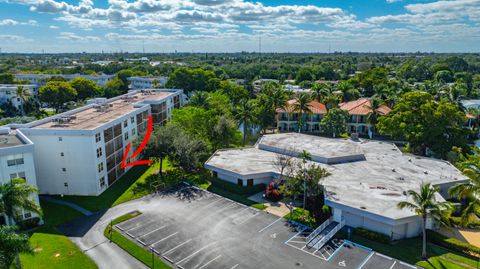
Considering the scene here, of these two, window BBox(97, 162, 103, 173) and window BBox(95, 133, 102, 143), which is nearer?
window BBox(95, 133, 102, 143)

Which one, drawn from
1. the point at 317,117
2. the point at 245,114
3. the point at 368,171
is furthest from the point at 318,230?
the point at 317,117

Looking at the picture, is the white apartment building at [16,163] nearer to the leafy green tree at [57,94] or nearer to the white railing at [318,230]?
the white railing at [318,230]

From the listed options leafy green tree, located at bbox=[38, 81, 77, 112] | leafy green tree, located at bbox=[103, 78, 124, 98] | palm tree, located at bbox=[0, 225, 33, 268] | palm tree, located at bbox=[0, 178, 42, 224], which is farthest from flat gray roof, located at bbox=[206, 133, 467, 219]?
leafy green tree, located at bbox=[103, 78, 124, 98]

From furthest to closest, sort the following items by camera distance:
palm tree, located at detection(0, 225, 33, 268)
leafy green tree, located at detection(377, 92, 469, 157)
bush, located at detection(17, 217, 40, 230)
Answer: leafy green tree, located at detection(377, 92, 469, 157) < bush, located at detection(17, 217, 40, 230) < palm tree, located at detection(0, 225, 33, 268)

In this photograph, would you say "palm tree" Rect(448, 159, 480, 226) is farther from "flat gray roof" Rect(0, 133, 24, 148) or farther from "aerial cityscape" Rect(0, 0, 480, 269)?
"flat gray roof" Rect(0, 133, 24, 148)

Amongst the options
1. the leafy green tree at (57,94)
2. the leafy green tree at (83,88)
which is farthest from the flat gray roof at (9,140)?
the leafy green tree at (83,88)

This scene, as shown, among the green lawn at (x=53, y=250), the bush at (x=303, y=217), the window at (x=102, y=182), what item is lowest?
the green lawn at (x=53, y=250)
